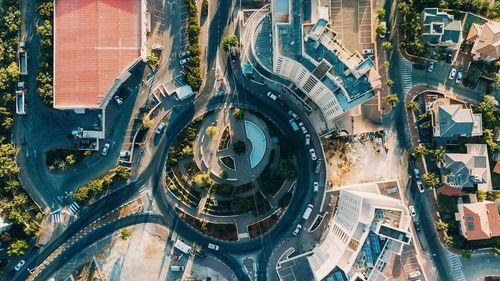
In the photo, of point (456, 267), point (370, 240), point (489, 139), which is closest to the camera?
point (370, 240)

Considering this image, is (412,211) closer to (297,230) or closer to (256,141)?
(297,230)

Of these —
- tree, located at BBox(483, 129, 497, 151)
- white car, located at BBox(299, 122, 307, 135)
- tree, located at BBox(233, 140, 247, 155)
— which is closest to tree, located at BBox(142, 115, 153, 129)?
tree, located at BBox(233, 140, 247, 155)

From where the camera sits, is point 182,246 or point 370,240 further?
point 182,246

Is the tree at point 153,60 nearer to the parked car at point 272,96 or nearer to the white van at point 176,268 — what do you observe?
the parked car at point 272,96

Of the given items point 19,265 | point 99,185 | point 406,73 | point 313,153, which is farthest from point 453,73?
point 19,265

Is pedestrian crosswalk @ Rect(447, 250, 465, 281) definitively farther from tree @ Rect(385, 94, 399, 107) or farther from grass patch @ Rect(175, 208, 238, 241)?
grass patch @ Rect(175, 208, 238, 241)

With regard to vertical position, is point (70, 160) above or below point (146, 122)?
below

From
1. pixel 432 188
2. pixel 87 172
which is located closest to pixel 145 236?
pixel 87 172
